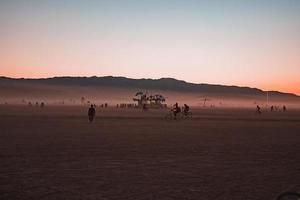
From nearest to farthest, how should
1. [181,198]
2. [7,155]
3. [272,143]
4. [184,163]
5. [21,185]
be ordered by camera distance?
[181,198] → [21,185] → [184,163] → [7,155] → [272,143]

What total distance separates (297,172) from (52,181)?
6720 mm

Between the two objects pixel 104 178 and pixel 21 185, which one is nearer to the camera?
pixel 21 185

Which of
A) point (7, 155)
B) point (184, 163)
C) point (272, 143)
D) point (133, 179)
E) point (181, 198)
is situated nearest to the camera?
point (181, 198)

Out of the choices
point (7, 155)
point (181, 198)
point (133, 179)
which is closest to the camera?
point (181, 198)

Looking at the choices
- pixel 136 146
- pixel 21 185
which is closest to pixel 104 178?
pixel 21 185

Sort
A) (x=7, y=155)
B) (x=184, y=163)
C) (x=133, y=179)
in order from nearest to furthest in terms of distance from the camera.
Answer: (x=133, y=179)
(x=184, y=163)
(x=7, y=155)

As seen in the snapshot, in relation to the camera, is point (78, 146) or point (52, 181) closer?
point (52, 181)

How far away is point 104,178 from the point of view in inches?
469

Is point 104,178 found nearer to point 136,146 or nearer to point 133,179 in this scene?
point 133,179

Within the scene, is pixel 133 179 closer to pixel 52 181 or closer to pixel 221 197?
pixel 52 181

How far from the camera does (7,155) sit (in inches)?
633

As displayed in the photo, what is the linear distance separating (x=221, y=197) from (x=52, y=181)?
4.13 metres

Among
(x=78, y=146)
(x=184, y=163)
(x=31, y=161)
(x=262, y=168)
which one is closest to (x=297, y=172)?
(x=262, y=168)

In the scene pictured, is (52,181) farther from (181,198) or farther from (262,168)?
(262,168)
